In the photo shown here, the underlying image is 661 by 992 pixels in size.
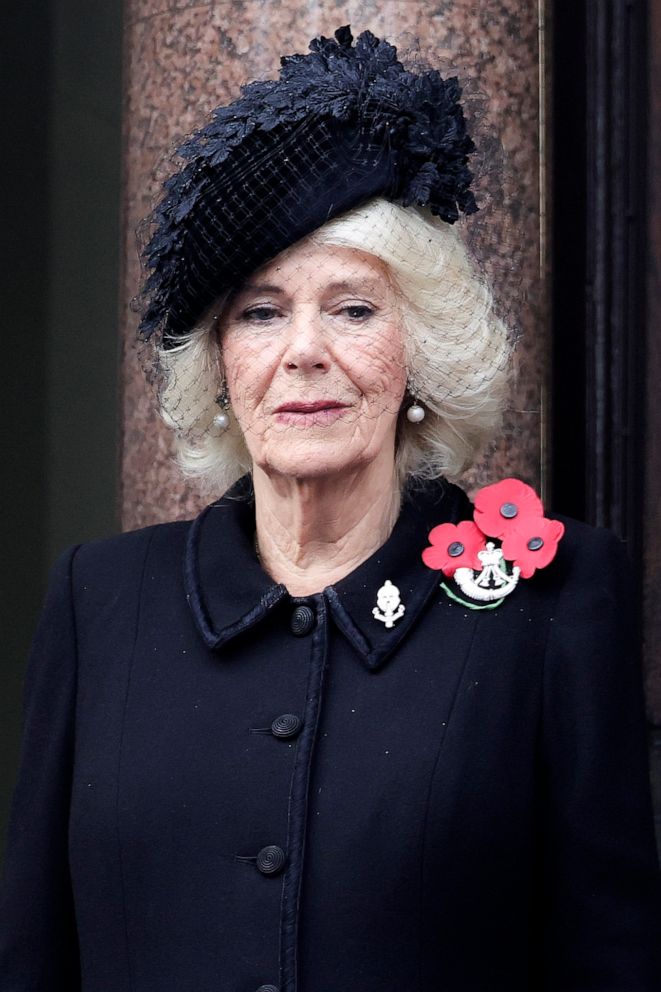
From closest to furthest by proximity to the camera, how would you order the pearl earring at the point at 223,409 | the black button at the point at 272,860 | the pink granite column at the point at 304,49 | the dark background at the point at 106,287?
the black button at the point at 272,860
the pearl earring at the point at 223,409
the pink granite column at the point at 304,49
the dark background at the point at 106,287

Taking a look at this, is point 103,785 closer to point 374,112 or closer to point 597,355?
point 374,112

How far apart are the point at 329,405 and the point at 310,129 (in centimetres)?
43

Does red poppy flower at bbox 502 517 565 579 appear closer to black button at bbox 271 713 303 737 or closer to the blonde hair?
the blonde hair

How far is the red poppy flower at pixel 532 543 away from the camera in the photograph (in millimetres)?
2543

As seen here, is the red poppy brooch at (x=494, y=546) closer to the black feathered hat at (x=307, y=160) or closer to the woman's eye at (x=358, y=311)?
the woman's eye at (x=358, y=311)

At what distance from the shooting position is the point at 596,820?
241 cm

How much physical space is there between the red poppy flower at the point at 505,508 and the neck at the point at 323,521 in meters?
0.16

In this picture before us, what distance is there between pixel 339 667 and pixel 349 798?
22 centimetres

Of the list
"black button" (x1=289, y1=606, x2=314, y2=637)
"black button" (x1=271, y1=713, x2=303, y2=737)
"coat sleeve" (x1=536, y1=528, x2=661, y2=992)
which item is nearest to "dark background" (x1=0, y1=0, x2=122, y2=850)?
"black button" (x1=289, y1=606, x2=314, y2=637)

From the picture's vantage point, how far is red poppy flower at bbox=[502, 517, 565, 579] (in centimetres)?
254

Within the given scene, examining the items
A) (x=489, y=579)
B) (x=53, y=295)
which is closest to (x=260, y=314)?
(x=489, y=579)

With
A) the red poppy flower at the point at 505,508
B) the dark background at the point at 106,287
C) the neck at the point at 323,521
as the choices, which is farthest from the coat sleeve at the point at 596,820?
the dark background at the point at 106,287

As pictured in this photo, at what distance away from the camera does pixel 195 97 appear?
3.57m

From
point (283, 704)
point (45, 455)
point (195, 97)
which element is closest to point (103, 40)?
point (45, 455)
